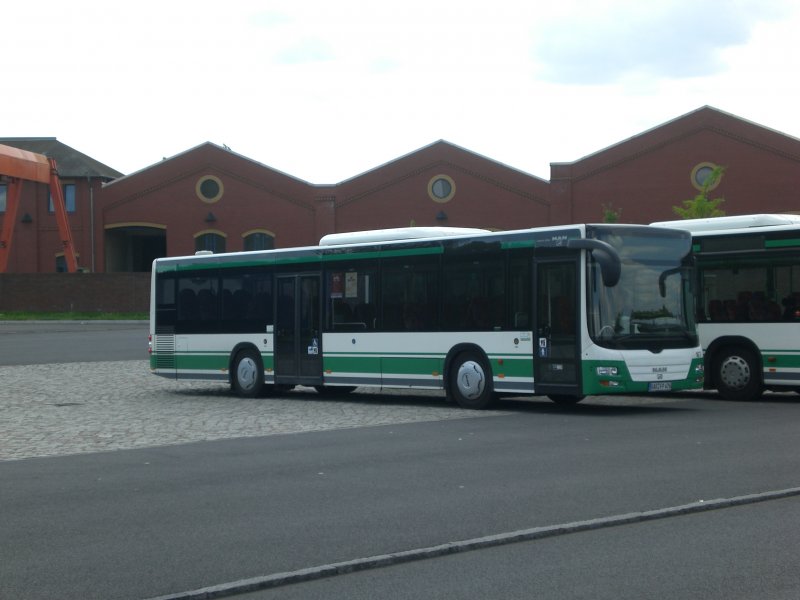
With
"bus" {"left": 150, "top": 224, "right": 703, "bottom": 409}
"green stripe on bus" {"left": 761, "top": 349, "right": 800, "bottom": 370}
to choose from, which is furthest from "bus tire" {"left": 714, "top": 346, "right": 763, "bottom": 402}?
"bus" {"left": 150, "top": 224, "right": 703, "bottom": 409}

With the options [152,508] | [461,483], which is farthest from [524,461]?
[152,508]

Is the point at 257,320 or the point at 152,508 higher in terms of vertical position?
the point at 257,320

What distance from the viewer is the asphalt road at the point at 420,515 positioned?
7.19m

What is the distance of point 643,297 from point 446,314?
11.6 ft

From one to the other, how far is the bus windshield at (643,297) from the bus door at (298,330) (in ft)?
20.4

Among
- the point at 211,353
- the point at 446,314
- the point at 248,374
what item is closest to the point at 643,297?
the point at 446,314

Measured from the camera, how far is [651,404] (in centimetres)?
2059

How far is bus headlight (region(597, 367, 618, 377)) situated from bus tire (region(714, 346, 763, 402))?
381 centimetres

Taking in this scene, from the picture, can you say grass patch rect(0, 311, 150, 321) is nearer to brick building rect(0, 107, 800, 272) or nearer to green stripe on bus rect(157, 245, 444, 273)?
brick building rect(0, 107, 800, 272)

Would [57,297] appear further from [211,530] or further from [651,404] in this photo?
[211,530]

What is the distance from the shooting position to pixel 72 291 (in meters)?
71.4

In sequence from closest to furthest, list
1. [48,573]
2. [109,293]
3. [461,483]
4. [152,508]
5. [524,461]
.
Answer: [48,573], [152,508], [461,483], [524,461], [109,293]

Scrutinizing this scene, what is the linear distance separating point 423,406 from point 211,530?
39.5 ft

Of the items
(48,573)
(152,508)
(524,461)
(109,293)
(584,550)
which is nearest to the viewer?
(48,573)
